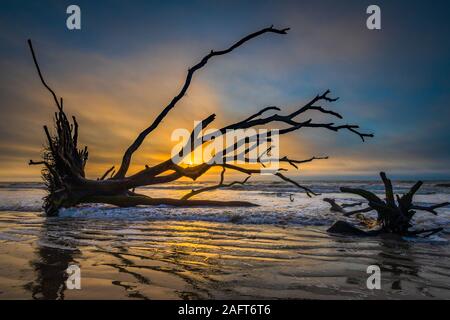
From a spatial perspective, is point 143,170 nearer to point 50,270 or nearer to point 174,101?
point 174,101

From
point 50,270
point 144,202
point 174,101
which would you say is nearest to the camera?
point 50,270

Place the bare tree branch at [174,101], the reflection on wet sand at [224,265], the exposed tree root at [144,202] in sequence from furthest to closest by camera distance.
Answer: the exposed tree root at [144,202], the bare tree branch at [174,101], the reflection on wet sand at [224,265]

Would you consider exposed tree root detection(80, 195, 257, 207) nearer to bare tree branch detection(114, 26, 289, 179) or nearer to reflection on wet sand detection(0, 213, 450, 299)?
bare tree branch detection(114, 26, 289, 179)

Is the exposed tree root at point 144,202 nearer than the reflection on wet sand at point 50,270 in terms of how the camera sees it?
No

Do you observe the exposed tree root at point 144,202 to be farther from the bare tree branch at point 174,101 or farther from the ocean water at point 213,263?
the ocean water at point 213,263

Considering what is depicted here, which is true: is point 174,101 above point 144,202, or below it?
above

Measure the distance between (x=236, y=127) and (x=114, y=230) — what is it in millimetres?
4757

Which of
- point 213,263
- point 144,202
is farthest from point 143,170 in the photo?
point 213,263

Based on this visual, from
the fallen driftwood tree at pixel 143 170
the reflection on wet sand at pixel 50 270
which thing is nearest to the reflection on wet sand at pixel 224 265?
the reflection on wet sand at pixel 50 270

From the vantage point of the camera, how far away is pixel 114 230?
666 centimetres

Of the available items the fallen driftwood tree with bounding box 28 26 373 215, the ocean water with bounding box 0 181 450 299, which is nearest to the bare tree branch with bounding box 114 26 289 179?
the fallen driftwood tree with bounding box 28 26 373 215

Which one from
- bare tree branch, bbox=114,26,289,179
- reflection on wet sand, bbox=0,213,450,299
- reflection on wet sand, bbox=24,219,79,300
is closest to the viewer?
reflection on wet sand, bbox=24,219,79,300
